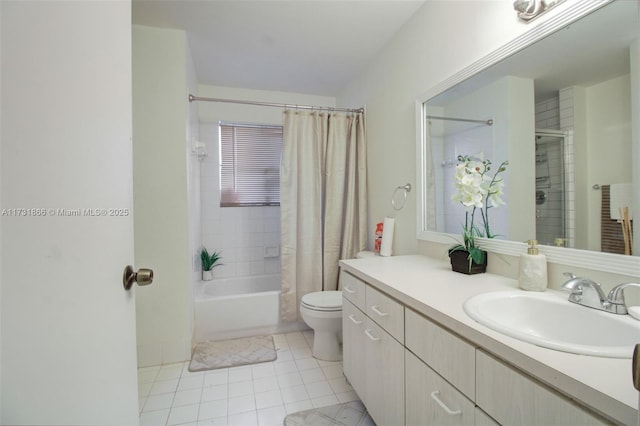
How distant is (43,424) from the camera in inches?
16.7

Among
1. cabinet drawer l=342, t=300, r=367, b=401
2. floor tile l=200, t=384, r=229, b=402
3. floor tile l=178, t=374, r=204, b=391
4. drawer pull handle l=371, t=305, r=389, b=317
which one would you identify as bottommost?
floor tile l=178, t=374, r=204, b=391

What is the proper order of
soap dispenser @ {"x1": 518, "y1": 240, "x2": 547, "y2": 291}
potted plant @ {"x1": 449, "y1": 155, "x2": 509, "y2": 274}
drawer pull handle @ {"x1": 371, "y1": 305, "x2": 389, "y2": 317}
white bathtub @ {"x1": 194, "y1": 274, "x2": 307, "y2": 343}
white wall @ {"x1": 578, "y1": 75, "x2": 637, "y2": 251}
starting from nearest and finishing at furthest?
white wall @ {"x1": 578, "y1": 75, "x2": 637, "y2": 251}
soap dispenser @ {"x1": 518, "y1": 240, "x2": 547, "y2": 291}
drawer pull handle @ {"x1": 371, "y1": 305, "x2": 389, "y2": 317}
potted plant @ {"x1": 449, "y1": 155, "x2": 509, "y2": 274}
white bathtub @ {"x1": 194, "y1": 274, "x2": 307, "y2": 343}

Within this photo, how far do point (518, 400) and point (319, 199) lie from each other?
197cm

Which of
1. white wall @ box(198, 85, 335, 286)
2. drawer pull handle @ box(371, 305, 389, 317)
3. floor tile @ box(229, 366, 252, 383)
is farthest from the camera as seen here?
white wall @ box(198, 85, 335, 286)

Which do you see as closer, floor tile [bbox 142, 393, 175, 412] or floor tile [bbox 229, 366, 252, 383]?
floor tile [bbox 142, 393, 175, 412]

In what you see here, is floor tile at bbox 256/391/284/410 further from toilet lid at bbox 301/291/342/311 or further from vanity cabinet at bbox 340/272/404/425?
toilet lid at bbox 301/291/342/311

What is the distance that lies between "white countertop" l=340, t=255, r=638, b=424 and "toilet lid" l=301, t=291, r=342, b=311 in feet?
2.35

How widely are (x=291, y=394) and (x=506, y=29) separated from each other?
2.14m

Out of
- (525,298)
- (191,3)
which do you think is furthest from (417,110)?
(191,3)

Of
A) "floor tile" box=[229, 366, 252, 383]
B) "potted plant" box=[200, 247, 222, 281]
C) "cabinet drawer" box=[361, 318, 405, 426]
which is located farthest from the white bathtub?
"cabinet drawer" box=[361, 318, 405, 426]

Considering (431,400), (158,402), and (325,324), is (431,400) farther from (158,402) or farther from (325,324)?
(158,402)

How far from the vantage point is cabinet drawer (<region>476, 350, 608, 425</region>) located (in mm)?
524

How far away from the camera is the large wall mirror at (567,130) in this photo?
0.85 meters

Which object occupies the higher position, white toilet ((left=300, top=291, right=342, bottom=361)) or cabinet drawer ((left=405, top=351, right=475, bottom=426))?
cabinet drawer ((left=405, top=351, right=475, bottom=426))
